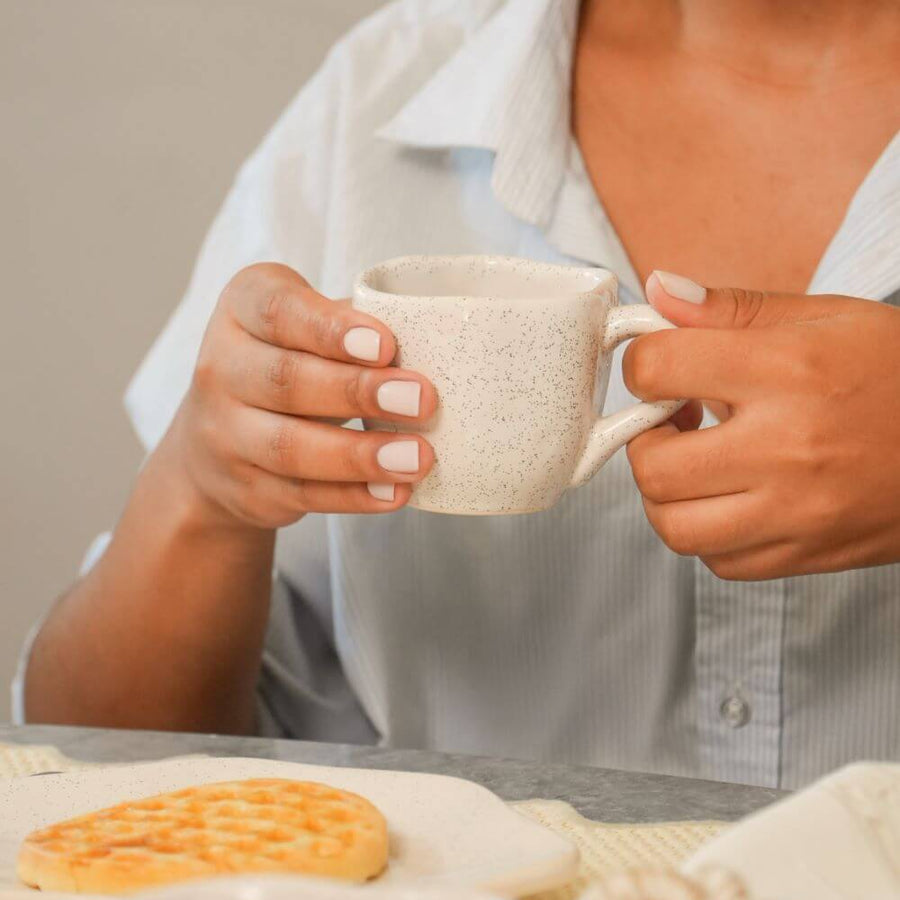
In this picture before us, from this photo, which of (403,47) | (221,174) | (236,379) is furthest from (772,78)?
(221,174)

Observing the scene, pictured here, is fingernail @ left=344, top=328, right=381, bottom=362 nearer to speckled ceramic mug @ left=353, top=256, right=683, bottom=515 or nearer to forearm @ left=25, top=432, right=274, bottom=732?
speckled ceramic mug @ left=353, top=256, right=683, bottom=515

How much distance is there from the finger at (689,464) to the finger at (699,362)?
2 centimetres

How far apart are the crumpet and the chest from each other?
534 mm

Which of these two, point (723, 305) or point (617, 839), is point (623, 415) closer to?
point (723, 305)

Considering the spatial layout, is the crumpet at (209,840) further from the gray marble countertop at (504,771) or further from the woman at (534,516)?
the woman at (534,516)

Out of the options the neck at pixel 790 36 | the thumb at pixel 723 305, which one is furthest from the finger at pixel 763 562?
the neck at pixel 790 36

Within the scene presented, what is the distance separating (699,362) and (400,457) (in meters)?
0.13

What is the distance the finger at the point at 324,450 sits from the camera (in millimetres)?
529

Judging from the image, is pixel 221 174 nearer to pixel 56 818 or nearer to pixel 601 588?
pixel 601 588

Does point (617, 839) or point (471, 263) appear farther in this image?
point (471, 263)

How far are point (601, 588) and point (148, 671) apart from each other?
1.02ft

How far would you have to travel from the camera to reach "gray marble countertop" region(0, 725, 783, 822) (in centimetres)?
51

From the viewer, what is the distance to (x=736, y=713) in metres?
0.84

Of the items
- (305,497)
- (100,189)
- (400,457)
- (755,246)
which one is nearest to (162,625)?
(305,497)
